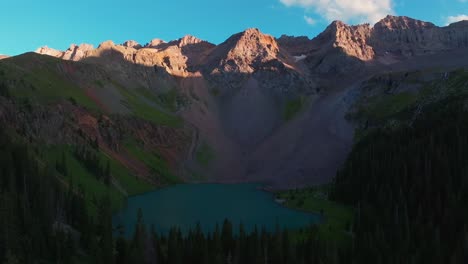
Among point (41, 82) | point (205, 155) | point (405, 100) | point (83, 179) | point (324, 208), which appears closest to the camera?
point (83, 179)

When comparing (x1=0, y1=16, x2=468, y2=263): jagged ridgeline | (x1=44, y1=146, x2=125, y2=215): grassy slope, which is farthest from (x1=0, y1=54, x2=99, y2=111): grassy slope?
(x1=44, y1=146, x2=125, y2=215): grassy slope

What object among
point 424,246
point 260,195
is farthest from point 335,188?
point 424,246

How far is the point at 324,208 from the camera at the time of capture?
105250mm

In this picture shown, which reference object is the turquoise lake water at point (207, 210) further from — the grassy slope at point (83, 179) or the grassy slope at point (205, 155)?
the grassy slope at point (205, 155)

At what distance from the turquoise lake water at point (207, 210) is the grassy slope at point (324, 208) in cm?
309

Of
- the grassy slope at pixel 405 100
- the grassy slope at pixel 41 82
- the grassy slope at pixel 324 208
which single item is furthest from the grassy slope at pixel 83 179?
the grassy slope at pixel 405 100

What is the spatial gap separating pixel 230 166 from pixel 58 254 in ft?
384

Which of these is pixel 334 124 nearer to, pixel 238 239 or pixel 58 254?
pixel 238 239

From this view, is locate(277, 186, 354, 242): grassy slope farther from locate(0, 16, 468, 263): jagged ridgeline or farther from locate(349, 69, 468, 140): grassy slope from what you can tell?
locate(349, 69, 468, 140): grassy slope

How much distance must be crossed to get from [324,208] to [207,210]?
91.5 feet

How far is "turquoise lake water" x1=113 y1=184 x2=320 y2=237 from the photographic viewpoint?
296 ft

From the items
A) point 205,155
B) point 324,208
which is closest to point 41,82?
point 205,155

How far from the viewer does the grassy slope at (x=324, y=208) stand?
82.6 metres

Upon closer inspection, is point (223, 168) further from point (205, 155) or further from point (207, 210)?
point (207, 210)
